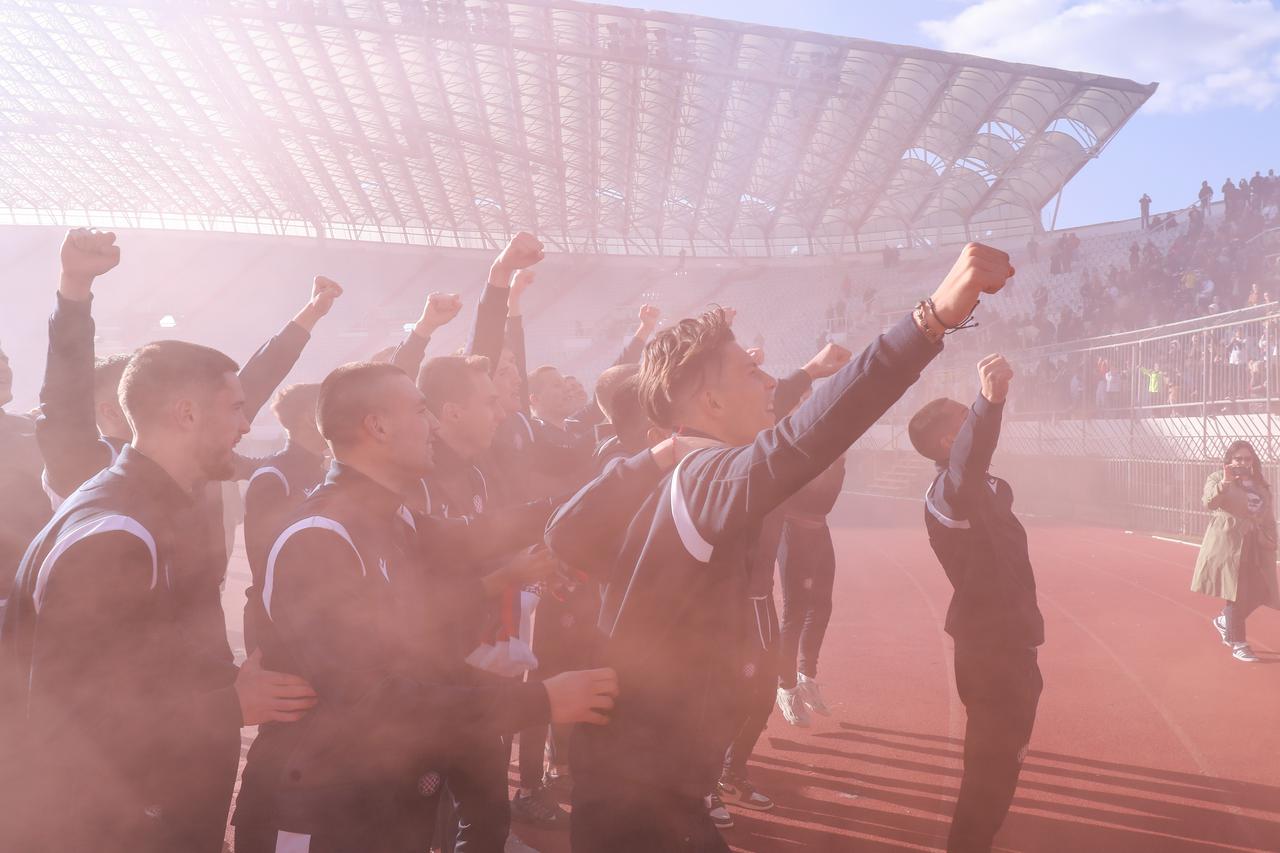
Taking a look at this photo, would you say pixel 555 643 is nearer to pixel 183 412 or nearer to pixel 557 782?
pixel 557 782

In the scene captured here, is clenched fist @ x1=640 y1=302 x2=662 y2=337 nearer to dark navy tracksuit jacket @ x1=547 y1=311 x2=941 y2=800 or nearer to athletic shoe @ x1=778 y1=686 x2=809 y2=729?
athletic shoe @ x1=778 y1=686 x2=809 y2=729

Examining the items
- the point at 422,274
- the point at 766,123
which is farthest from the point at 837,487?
the point at 422,274

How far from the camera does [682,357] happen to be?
7.22 feet

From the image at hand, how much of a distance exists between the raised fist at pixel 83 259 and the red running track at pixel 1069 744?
3049mm

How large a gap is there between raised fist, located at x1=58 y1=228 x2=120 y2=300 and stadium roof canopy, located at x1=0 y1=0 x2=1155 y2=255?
2549 cm

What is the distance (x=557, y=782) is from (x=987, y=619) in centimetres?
250

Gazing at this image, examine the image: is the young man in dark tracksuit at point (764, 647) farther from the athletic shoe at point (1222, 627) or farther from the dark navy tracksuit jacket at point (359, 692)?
the athletic shoe at point (1222, 627)

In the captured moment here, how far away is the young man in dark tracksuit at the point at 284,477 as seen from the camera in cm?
381

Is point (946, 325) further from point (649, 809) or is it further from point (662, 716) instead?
point (649, 809)

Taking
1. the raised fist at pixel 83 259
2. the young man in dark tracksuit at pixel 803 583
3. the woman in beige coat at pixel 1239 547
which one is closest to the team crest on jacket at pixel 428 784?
the raised fist at pixel 83 259

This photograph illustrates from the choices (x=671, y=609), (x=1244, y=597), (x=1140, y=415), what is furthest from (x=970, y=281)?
(x=1140, y=415)

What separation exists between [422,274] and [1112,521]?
3361 cm

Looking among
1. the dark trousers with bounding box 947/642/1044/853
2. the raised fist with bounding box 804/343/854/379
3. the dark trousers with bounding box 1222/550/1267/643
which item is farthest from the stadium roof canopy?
the dark trousers with bounding box 947/642/1044/853

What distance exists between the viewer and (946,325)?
1.72m
